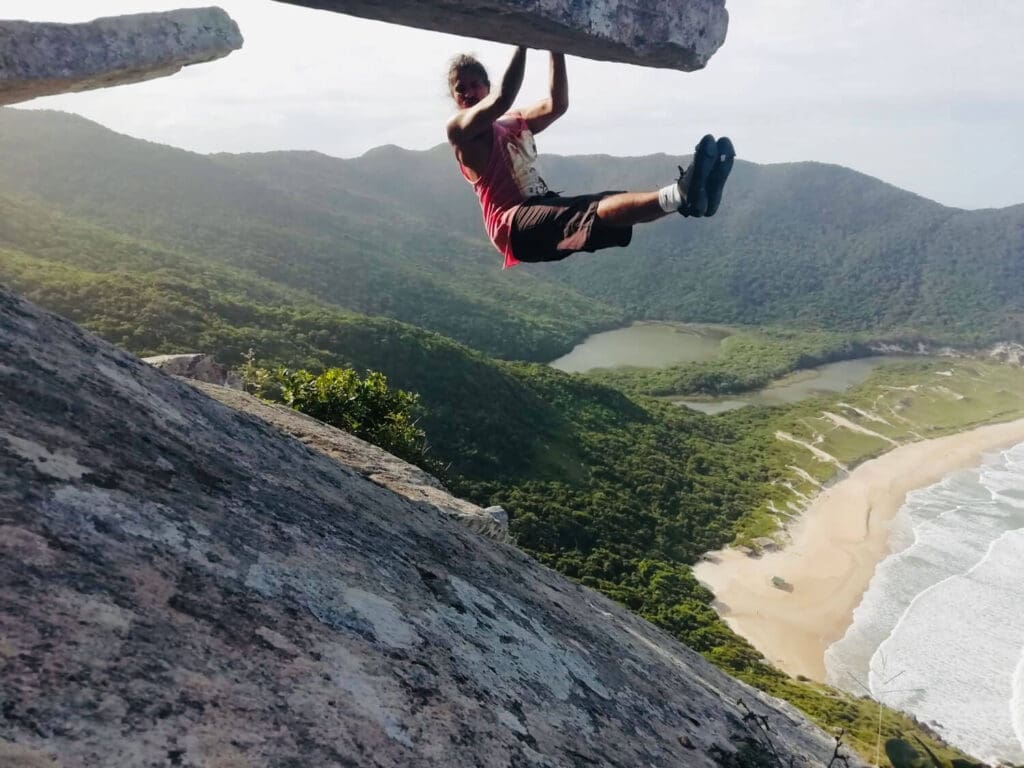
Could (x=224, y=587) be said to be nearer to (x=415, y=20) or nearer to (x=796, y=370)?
(x=415, y=20)

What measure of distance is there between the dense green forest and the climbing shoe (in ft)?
27.9

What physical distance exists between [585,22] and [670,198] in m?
1.29

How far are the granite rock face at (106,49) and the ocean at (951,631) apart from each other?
17163 mm

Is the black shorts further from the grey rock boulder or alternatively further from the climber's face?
the grey rock boulder

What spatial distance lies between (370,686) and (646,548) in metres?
33.3

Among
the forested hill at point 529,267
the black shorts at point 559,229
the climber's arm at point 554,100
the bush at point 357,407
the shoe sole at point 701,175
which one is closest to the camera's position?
the shoe sole at point 701,175

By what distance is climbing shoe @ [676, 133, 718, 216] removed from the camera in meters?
3.99

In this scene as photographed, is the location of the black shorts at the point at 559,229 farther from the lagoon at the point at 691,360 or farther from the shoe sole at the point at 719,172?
the lagoon at the point at 691,360

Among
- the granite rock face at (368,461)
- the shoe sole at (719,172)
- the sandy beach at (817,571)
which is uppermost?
the shoe sole at (719,172)

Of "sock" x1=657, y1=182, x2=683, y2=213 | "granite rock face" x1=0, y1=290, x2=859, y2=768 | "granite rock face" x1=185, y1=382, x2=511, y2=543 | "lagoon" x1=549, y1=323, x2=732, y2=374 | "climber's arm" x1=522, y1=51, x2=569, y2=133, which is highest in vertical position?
"climber's arm" x1=522, y1=51, x2=569, y2=133

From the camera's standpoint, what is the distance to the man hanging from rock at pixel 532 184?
13.4 feet

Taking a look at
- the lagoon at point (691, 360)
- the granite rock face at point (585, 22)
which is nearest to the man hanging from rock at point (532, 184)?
the granite rock face at point (585, 22)

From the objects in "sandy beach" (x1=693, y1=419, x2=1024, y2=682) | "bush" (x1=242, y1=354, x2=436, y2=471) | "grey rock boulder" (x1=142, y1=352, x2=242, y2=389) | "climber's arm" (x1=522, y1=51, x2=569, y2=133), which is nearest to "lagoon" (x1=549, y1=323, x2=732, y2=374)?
"sandy beach" (x1=693, y1=419, x2=1024, y2=682)

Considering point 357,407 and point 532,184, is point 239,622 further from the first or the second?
point 357,407
